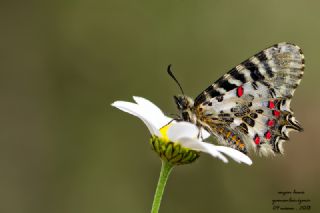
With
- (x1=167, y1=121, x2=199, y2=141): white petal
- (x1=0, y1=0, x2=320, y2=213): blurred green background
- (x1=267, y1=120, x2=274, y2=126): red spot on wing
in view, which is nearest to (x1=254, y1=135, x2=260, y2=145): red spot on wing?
(x1=267, y1=120, x2=274, y2=126): red spot on wing

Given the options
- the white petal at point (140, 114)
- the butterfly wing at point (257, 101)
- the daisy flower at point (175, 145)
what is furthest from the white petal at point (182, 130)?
the butterfly wing at point (257, 101)

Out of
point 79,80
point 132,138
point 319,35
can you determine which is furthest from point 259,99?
point 319,35

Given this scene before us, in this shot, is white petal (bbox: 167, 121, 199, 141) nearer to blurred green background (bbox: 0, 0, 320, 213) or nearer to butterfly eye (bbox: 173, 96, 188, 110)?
butterfly eye (bbox: 173, 96, 188, 110)

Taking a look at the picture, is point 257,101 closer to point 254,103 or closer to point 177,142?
point 254,103

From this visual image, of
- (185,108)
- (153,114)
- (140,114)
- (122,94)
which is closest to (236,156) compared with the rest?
(140,114)

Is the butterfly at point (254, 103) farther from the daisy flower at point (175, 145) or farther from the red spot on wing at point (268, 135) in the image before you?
the daisy flower at point (175, 145)

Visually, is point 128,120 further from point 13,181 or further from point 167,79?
point 13,181
